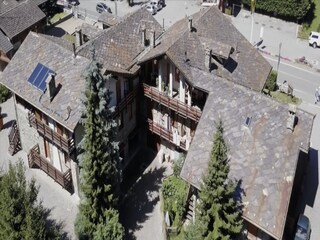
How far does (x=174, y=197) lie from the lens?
3966 centimetres

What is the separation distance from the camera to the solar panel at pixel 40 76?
38.8 meters

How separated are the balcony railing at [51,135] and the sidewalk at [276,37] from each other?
32021 millimetres

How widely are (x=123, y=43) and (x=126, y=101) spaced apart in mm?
5135

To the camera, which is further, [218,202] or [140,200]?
[140,200]

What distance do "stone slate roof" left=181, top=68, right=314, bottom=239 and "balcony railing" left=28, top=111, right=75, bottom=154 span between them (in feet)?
31.7

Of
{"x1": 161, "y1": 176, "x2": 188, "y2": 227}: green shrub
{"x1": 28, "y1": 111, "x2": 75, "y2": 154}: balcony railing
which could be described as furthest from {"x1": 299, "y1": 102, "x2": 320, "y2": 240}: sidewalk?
{"x1": 28, "y1": 111, "x2": 75, "y2": 154}: balcony railing

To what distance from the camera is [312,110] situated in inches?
2004

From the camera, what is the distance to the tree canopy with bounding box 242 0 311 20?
6506cm

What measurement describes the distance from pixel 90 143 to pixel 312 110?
27.2 metres

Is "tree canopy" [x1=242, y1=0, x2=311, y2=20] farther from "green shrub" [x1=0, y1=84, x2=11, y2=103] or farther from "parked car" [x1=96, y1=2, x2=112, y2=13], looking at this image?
"green shrub" [x1=0, y1=84, x2=11, y2=103]

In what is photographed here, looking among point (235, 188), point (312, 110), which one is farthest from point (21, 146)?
point (312, 110)

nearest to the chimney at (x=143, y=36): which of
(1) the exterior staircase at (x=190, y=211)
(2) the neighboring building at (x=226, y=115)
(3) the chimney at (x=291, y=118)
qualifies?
(2) the neighboring building at (x=226, y=115)

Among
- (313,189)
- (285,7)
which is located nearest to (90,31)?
(313,189)

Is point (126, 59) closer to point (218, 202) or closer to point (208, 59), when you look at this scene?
point (208, 59)
